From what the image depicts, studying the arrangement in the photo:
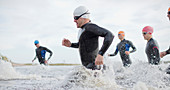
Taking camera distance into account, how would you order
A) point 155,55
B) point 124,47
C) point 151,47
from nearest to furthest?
point 155,55, point 151,47, point 124,47

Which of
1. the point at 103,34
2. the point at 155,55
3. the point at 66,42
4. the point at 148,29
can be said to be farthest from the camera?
the point at 148,29

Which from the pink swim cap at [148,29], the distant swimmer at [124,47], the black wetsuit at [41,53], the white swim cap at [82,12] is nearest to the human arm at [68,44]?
the white swim cap at [82,12]

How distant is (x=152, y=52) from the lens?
568 centimetres

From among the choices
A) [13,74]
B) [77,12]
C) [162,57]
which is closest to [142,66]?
[162,57]

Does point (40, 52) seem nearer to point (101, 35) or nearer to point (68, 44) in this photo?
point (68, 44)

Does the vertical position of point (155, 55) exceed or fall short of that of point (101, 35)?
it falls short

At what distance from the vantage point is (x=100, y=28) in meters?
3.11

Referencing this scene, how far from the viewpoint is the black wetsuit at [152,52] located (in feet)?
18.2

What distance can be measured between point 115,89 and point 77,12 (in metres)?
1.34

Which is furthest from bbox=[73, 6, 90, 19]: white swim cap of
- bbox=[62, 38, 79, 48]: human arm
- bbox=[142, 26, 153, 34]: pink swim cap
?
bbox=[142, 26, 153, 34]: pink swim cap

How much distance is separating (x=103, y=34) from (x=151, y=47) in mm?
3017

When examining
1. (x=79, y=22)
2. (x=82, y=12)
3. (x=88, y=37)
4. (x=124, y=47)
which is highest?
(x=82, y=12)

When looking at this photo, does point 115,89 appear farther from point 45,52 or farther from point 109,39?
point 45,52

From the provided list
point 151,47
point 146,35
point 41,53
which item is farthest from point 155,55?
point 41,53
